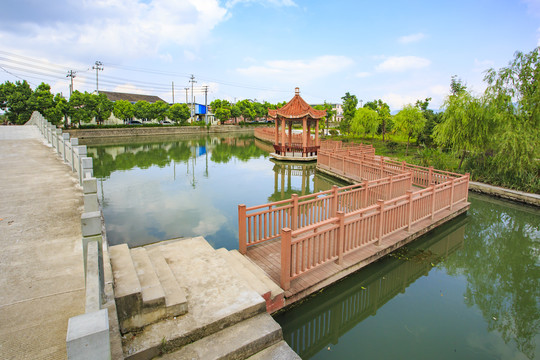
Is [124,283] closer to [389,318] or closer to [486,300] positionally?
[389,318]

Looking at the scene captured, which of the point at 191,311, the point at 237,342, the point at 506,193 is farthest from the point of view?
the point at 506,193

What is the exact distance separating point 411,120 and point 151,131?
33114 mm

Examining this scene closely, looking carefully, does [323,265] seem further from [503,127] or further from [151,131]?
[151,131]

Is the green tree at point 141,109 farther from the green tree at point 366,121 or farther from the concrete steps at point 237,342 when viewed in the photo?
the concrete steps at point 237,342

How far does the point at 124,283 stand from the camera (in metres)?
3.37

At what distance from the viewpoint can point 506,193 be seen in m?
10.9

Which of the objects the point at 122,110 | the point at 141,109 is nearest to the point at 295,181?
the point at 122,110

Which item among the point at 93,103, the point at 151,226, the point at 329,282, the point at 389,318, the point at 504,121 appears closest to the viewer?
the point at 389,318

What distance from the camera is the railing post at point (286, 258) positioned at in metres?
4.20

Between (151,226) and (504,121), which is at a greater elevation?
(504,121)

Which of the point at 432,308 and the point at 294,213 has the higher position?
the point at 294,213

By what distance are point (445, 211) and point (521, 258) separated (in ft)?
6.31

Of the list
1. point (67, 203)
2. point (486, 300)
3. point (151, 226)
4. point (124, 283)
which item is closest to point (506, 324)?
point (486, 300)

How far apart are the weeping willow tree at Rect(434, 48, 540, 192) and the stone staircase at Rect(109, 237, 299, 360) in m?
11.6
